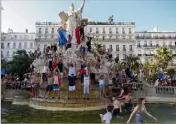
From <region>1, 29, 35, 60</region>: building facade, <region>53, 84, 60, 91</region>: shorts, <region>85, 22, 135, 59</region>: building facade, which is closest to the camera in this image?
<region>53, 84, 60, 91</region>: shorts

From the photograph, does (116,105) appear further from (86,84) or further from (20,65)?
(20,65)

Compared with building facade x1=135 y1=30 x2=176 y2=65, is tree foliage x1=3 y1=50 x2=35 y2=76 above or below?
below

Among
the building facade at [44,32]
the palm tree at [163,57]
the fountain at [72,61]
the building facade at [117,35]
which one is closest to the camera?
the fountain at [72,61]

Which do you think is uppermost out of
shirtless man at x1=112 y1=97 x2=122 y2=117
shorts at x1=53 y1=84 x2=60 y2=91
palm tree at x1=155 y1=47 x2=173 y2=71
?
palm tree at x1=155 y1=47 x2=173 y2=71

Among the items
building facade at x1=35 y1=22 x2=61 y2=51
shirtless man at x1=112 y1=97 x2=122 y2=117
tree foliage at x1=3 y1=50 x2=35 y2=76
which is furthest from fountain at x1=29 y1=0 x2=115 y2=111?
building facade at x1=35 y1=22 x2=61 y2=51

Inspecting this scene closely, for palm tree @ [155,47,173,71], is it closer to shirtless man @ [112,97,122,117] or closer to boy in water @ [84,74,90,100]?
boy in water @ [84,74,90,100]

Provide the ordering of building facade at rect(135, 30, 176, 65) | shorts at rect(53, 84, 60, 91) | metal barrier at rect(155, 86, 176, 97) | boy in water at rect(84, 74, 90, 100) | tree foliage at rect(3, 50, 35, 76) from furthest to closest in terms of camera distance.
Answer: building facade at rect(135, 30, 176, 65) → tree foliage at rect(3, 50, 35, 76) → metal barrier at rect(155, 86, 176, 97) → shorts at rect(53, 84, 60, 91) → boy in water at rect(84, 74, 90, 100)

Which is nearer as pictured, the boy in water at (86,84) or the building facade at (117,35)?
the boy in water at (86,84)

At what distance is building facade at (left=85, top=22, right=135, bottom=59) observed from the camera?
76750 millimetres

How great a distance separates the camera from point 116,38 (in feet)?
254

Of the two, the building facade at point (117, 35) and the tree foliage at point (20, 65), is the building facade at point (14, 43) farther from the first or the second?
the tree foliage at point (20, 65)

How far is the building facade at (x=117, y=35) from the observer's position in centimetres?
7675

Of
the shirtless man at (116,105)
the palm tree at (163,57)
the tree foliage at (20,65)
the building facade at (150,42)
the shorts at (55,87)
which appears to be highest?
the building facade at (150,42)

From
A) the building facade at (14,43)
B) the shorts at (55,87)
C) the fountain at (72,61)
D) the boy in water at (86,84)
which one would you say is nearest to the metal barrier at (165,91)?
the fountain at (72,61)
